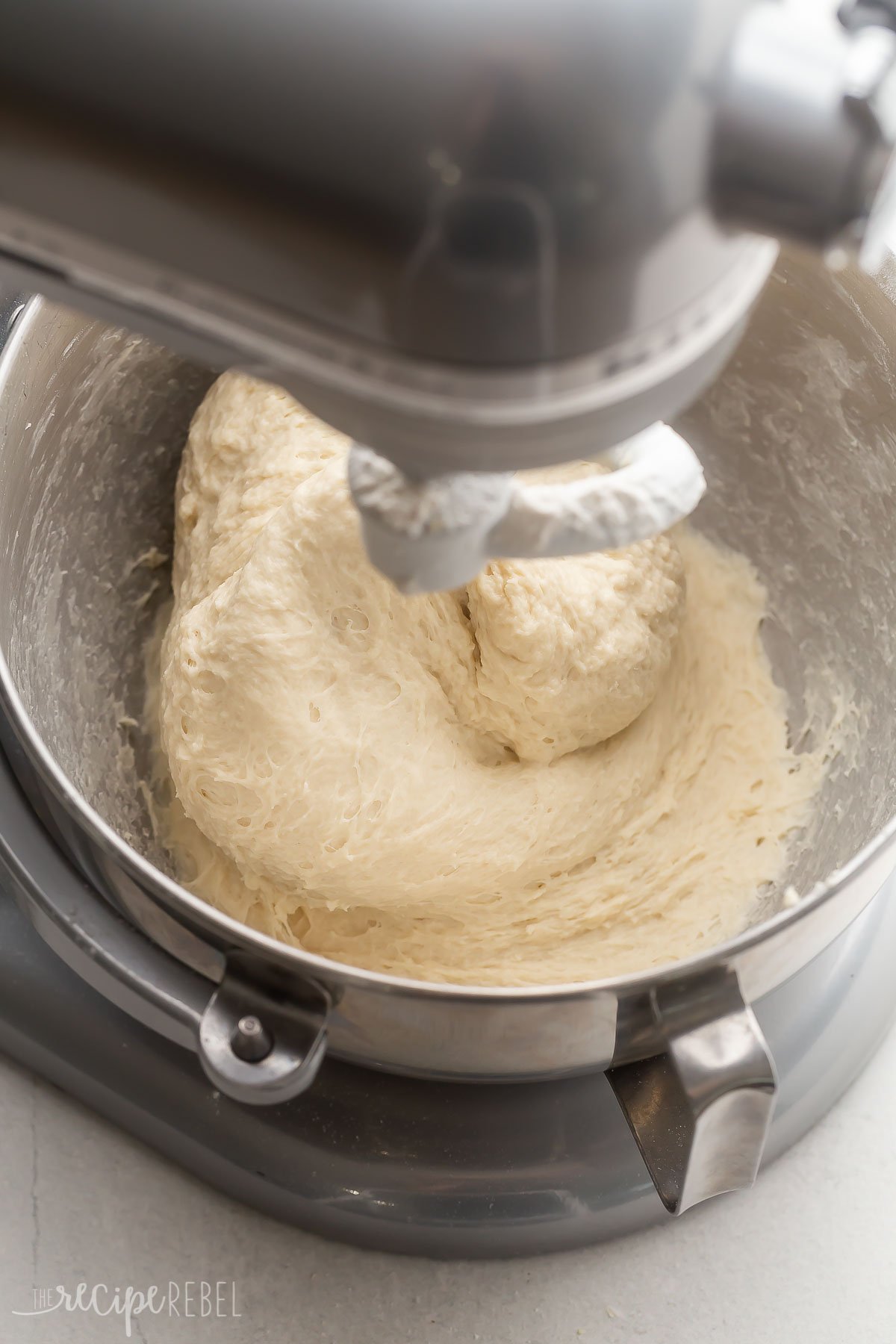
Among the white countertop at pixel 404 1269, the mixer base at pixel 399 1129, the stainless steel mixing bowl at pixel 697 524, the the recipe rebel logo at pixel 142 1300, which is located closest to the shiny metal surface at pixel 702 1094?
the stainless steel mixing bowl at pixel 697 524

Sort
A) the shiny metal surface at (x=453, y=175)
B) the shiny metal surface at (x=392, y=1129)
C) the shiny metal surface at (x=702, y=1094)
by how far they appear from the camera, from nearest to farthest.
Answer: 1. the shiny metal surface at (x=453, y=175)
2. the shiny metal surface at (x=702, y=1094)
3. the shiny metal surface at (x=392, y=1129)

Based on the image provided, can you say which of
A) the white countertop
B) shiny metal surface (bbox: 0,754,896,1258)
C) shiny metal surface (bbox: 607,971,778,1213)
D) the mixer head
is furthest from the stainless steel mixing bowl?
the mixer head

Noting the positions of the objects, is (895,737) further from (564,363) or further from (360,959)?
(564,363)

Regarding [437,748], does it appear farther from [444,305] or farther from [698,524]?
[444,305]

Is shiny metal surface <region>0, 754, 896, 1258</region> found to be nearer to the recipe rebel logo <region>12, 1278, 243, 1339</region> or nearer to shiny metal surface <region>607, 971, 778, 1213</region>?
the recipe rebel logo <region>12, 1278, 243, 1339</region>

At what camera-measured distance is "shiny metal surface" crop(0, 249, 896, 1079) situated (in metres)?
0.68

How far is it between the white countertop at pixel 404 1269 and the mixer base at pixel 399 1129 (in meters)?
0.06

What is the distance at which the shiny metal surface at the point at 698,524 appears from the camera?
2.22 feet

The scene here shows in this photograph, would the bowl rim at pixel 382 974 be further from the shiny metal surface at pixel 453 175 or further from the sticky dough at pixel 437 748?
the shiny metal surface at pixel 453 175

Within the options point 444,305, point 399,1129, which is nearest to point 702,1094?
point 399,1129

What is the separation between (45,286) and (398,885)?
23.6 inches

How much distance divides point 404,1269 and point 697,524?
29.9 inches

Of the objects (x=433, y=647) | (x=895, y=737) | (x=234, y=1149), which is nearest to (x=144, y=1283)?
(x=234, y=1149)

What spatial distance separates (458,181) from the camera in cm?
32
